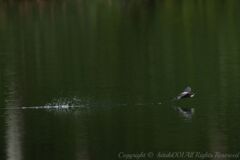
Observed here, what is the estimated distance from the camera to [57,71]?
182ft

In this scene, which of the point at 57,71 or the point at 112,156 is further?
the point at 57,71

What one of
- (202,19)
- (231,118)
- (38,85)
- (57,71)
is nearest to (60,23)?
(202,19)

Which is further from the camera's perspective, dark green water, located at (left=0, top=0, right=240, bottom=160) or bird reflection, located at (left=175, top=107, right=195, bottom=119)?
bird reflection, located at (left=175, top=107, right=195, bottom=119)

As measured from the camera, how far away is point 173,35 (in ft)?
243

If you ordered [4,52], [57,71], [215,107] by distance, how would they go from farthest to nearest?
[4,52]
[57,71]
[215,107]

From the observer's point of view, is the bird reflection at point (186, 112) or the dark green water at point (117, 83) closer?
the dark green water at point (117, 83)

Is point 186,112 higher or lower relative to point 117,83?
higher

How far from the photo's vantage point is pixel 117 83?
49.1 metres

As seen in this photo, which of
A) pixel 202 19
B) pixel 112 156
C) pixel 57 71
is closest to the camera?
pixel 112 156

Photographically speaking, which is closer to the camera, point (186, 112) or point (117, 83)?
point (186, 112)

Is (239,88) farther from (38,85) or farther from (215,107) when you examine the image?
(38,85)

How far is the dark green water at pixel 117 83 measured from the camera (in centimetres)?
3528

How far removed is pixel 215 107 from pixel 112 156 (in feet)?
30.1

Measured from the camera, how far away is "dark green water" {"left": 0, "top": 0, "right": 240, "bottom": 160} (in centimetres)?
3528
